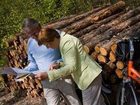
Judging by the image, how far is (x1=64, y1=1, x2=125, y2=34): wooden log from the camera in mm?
9625

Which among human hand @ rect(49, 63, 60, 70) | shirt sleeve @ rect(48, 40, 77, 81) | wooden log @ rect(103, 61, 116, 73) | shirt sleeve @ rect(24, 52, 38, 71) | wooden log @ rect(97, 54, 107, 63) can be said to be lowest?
wooden log @ rect(103, 61, 116, 73)

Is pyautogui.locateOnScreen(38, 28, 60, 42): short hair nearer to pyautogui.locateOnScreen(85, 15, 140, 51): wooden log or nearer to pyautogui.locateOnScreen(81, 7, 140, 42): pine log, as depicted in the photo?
pyautogui.locateOnScreen(85, 15, 140, 51): wooden log

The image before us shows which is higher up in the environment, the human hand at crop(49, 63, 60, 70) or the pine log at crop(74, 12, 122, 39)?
the human hand at crop(49, 63, 60, 70)

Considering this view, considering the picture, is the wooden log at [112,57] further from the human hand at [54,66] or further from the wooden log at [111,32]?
the human hand at [54,66]

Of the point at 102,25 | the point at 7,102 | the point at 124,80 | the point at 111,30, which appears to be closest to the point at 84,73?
the point at 124,80

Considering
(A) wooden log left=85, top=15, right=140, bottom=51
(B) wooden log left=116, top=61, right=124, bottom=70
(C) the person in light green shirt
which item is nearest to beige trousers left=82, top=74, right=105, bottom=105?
(C) the person in light green shirt

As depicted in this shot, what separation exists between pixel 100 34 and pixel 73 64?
2804 mm

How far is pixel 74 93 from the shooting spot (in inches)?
278

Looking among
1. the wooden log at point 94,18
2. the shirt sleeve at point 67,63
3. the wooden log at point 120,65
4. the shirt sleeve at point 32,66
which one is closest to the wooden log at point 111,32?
the wooden log at point 120,65

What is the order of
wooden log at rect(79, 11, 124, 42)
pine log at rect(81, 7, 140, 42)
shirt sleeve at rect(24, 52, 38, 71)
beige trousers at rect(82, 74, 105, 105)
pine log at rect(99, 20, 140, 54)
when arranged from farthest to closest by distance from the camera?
1. pine log at rect(81, 7, 140, 42)
2. wooden log at rect(79, 11, 124, 42)
3. pine log at rect(99, 20, 140, 54)
4. shirt sleeve at rect(24, 52, 38, 71)
5. beige trousers at rect(82, 74, 105, 105)

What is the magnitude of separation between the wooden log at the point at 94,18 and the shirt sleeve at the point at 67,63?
3457 mm

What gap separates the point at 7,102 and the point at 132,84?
428 centimetres

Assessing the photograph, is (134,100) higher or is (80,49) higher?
(80,49)

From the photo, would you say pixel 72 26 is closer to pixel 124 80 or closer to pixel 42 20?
pixel 124 80
